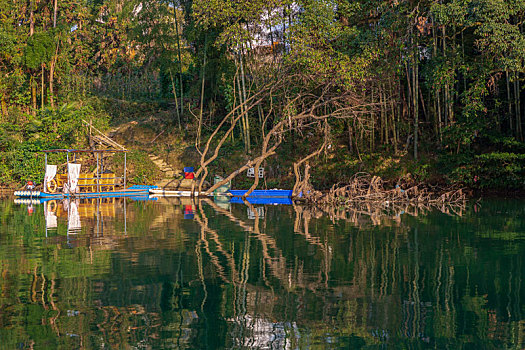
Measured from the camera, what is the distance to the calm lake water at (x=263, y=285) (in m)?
6.04

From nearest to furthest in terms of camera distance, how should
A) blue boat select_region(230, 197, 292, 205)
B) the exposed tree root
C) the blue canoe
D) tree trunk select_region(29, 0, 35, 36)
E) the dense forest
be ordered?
the exposed tree root, the dense forest, blue boat select_region(230, 197, 292, 205), the blue canoe, tree trunk select_region(29, 0, 35, 36)

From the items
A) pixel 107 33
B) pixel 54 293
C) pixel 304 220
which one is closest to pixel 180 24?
pixel 107 33

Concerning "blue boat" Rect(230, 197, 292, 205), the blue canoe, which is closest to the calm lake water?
"blue boat" Rect(230, 197, 292, 205)

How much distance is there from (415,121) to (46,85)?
71.9 ft

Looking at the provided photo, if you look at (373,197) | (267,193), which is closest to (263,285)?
(373,197)

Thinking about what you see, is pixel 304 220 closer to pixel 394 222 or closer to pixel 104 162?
pixel 394 222

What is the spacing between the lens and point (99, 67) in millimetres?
42219

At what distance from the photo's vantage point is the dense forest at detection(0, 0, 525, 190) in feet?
75.9

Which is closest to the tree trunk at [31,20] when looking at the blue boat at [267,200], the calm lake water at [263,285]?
the blue boat at [267,200]

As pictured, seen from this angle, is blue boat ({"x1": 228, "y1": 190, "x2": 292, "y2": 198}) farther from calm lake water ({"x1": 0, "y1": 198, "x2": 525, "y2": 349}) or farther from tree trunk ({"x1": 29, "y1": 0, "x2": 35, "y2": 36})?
tree trunk ({"x1": 29, "y1": 0, "x2": 35, "y2": 36})

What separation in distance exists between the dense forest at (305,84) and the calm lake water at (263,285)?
8949mm

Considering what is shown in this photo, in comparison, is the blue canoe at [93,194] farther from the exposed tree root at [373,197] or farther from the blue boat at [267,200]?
the exposed tree root at [373,197]

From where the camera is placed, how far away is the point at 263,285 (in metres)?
8.34

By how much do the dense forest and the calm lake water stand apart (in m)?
8.95
